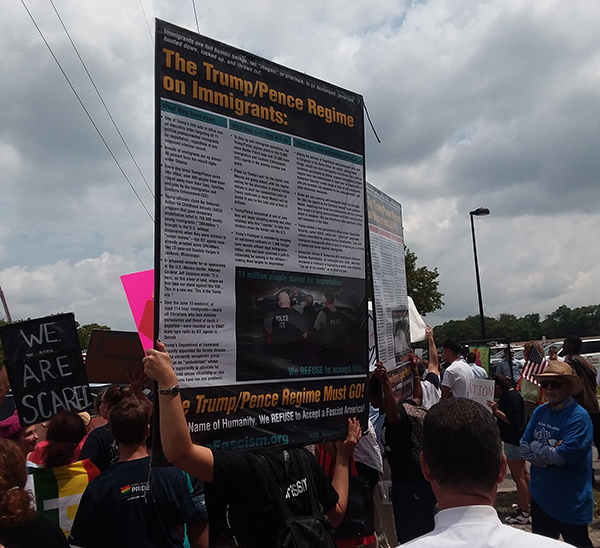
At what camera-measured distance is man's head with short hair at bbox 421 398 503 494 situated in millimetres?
1728

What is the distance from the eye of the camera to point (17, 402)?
156 inches

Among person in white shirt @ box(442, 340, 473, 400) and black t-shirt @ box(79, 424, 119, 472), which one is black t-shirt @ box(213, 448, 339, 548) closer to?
black t-shirt @ box(79, 424, 119, 472)

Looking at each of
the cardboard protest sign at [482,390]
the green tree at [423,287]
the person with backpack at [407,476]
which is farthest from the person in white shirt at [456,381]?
the green tree at [423,287]

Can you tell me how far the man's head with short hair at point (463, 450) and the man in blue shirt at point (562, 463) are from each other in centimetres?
304

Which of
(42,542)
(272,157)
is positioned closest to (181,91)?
(272,157)

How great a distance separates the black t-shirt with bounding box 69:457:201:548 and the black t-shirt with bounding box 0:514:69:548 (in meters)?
0.20

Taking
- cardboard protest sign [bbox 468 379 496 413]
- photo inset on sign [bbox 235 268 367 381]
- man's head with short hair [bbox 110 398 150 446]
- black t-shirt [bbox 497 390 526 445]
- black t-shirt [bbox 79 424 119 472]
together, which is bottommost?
black t-shirt [bbox 497 390 526 445]

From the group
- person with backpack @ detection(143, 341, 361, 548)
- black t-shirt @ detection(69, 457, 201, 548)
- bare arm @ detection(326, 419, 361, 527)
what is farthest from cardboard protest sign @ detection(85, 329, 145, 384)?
person with backpack @ detection(143, 341, 361, 548)

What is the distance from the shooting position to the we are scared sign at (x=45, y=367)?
4.07 metres

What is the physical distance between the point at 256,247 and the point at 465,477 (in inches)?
56.1

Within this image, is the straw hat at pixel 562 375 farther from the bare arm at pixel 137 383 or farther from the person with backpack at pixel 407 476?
the bare arm at pixel 137 383

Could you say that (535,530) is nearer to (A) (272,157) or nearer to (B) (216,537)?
(B) (216,537)

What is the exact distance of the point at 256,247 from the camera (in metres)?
2.65

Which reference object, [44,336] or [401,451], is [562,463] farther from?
[44,336]
